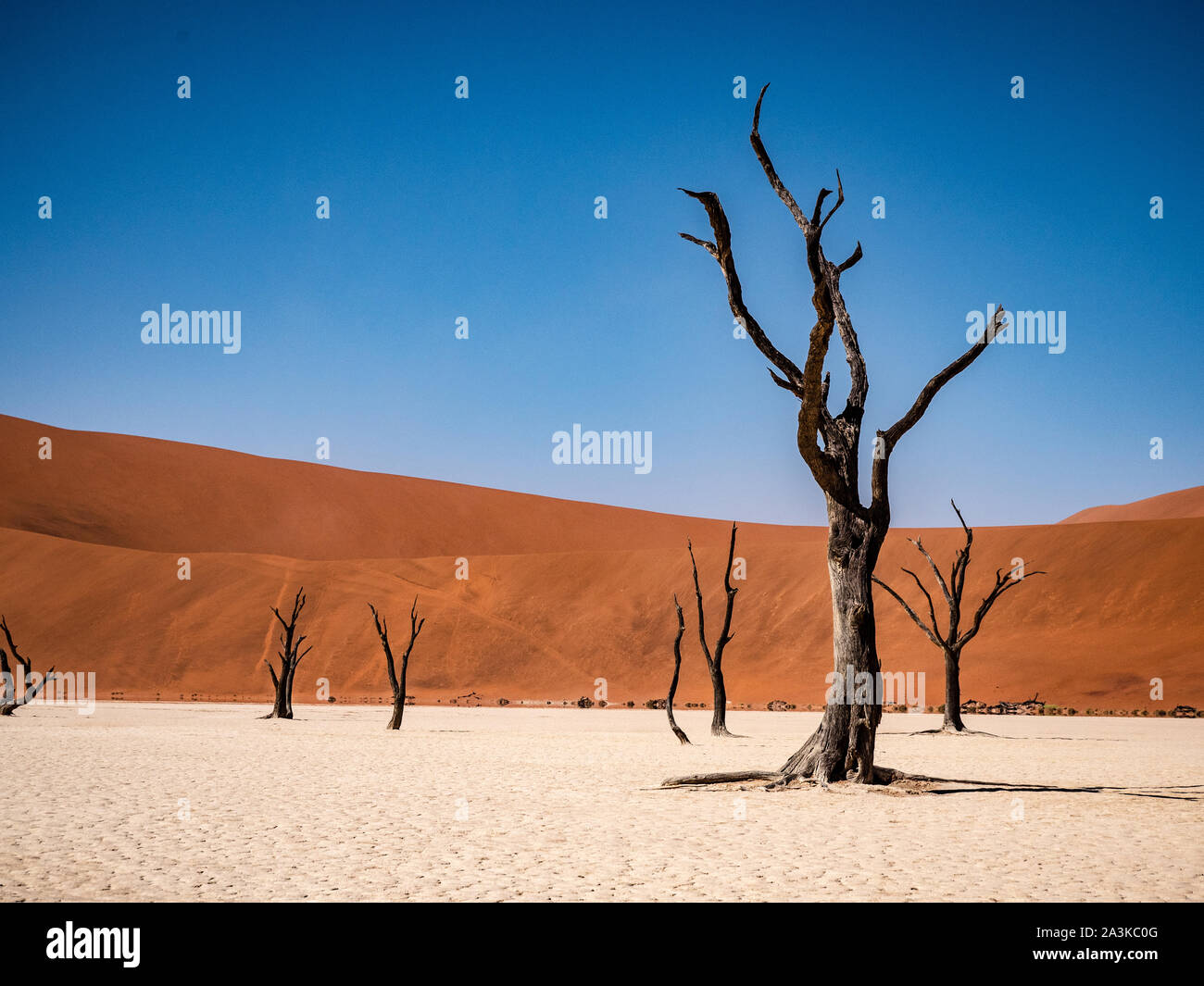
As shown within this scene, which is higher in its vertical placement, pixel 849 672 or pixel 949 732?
pixel 849 672

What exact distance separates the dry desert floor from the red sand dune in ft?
436

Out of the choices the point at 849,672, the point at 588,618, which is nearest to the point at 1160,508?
the point at 588,618

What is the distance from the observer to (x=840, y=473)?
14.2m

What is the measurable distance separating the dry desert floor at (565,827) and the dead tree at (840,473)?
0.70m

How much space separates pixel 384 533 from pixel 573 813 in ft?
327

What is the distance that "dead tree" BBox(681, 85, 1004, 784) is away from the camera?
45.1 ft

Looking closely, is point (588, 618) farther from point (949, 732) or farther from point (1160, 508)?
point (1160, 508)

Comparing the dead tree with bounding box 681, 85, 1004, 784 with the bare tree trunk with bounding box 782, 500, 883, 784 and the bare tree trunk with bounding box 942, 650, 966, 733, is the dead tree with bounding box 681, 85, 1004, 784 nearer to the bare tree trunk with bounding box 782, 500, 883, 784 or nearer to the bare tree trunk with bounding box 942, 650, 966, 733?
the bare tree trunk with bounding box 782, 500, 883, 784

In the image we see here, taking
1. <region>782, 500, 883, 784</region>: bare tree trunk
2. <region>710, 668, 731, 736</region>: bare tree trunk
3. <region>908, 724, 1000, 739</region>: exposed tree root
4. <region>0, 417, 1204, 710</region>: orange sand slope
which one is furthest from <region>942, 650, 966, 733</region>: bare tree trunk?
<region>0, 417, 1204, 710</region>: orange sand slope

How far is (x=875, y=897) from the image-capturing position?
281 inches

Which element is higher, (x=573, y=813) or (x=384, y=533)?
(x=384, y=533)

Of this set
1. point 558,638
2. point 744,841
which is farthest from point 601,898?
point 558,638

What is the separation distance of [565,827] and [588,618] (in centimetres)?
5585

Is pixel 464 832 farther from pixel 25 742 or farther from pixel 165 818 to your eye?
pixel 25 742
